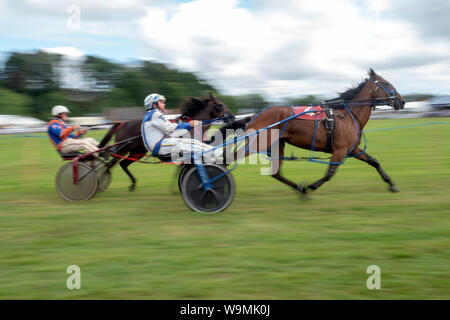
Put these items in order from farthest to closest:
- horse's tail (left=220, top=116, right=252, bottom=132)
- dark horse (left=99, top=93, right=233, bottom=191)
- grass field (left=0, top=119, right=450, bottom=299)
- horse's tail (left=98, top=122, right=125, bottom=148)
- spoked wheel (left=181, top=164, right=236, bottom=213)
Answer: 1. horse's tail (left=98, top=122, right=125, bottom=148)
2. dark horse (left=99, top=93, right=233, bottom=191)
3. horse's tail (left=220, top=116, right=252, bottom=132)
4. spoked wheel (left=181, top=164, right=236, bottom=213)
5. grass field (left=0, top=119, right=450, bottom=299)

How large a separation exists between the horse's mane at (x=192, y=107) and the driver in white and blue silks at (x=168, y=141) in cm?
149

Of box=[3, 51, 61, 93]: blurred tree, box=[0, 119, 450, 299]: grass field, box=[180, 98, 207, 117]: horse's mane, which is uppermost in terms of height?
box=[3, 51, 61, 93]: blurred tree

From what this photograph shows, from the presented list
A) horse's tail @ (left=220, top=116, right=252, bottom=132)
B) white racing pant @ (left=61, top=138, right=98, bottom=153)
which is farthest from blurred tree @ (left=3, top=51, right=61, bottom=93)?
horse's tail @ (left=220, top=116, right=252, bottom=132)

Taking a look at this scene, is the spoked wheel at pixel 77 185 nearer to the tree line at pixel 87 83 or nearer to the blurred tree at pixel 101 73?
the tree line at pixel 87 83

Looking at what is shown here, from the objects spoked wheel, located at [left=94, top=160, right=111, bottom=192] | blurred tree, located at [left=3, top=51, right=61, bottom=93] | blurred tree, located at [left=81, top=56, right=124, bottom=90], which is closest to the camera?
spoked wheel, located at [left=94, top=160, right=111, bottom=192]

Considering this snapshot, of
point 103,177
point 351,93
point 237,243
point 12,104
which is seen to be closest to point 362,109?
point 351,93

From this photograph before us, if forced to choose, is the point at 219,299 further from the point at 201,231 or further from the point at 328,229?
the point at 328,229

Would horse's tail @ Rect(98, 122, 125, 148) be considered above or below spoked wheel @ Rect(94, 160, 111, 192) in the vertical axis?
above

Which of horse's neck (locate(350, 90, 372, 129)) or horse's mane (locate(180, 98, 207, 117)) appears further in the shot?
horse's mane (locate(180, 98, 207, 117))

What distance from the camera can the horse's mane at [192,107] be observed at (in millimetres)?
7367

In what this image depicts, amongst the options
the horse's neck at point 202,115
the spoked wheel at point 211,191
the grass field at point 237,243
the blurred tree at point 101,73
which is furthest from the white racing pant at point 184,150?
the blurred tree at point 101,73

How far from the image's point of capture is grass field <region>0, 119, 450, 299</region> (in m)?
3.34

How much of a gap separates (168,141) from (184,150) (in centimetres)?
26

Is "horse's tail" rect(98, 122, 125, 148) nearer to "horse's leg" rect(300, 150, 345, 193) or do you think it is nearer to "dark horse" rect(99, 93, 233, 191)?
"dark horse" rect(99, 93, 233, 191)
